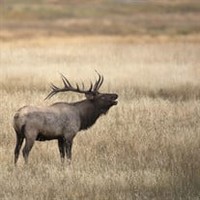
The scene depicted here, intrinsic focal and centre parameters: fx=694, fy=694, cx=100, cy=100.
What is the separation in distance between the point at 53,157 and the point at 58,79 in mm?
9428

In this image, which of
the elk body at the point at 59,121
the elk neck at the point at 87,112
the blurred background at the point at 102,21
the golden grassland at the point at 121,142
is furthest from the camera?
the blurred background at the point at 102,21

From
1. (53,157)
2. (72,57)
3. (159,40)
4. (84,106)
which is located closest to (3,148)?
(53,157)

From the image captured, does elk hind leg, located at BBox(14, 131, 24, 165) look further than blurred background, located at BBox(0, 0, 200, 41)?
No

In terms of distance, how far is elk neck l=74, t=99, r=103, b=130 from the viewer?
10320mm

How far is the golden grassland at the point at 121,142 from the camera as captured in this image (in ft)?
29.4

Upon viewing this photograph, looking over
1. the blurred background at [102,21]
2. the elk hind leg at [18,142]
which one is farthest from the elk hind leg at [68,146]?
the blurred background at [102,21]

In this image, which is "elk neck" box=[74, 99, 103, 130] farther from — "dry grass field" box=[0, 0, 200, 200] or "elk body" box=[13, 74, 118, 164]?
"dry grass field" box=[0, 0, 200, 200]

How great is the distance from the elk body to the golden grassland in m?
0.42

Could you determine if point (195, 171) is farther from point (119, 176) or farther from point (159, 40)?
point (159, 40)

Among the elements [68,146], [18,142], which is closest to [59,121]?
[68,146]

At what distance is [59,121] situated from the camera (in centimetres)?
983

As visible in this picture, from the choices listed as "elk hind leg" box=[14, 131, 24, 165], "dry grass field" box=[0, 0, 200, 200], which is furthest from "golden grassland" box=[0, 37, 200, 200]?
"elk hind leg" box=[14, 131, 24, 165]

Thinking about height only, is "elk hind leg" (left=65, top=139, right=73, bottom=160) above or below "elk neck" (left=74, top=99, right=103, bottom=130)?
below

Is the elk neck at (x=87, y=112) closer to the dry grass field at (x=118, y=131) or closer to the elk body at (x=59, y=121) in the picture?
the elk body at (x=59, y=121)
